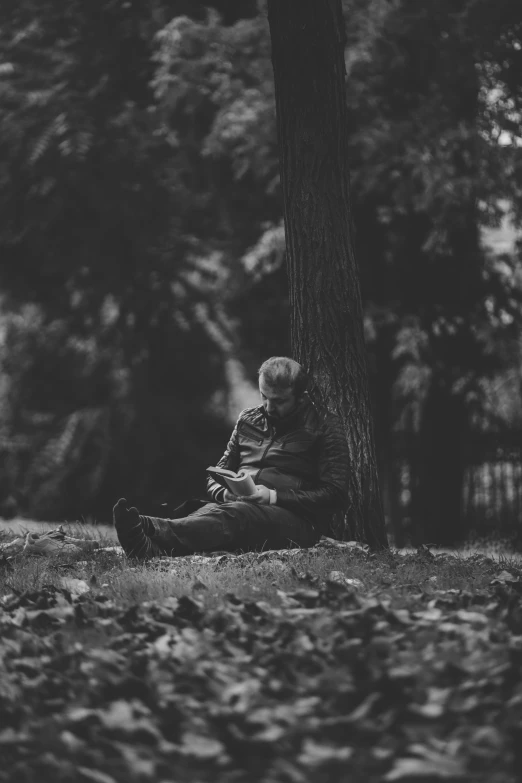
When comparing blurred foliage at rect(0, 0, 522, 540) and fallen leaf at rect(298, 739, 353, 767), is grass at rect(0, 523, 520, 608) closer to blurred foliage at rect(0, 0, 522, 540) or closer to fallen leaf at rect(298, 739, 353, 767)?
fallen leaf at rect(298, 739, 353, 767)

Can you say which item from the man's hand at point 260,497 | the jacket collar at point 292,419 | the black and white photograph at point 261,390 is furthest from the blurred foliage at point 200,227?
the man's hand at point 260,497

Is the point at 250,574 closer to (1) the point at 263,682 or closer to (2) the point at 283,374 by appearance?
(2) the point at 283,374

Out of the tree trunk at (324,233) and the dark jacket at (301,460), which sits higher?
the tree trunk at (324,233)

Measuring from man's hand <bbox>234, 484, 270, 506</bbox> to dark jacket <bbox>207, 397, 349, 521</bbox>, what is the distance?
0.09 m

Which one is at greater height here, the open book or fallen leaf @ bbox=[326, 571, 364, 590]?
the open book

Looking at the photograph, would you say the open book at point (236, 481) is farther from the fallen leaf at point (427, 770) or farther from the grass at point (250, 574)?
the fallen leaf at point (427, 770)

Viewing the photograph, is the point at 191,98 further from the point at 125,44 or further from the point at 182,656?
the point at 182,656

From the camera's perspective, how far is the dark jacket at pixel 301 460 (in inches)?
245

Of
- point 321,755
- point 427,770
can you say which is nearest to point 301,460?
point 321,755

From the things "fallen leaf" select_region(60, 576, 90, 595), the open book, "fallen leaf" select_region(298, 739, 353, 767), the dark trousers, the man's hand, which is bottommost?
"fallen leaf" select_region(298, 739, 353, 767)

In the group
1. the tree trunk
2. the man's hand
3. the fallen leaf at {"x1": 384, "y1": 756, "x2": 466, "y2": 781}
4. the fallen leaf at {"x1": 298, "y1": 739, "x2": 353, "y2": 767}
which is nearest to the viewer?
the fallen leaf at {"x1": 384, "y1": 756, "x2": 466, "y2": 781}

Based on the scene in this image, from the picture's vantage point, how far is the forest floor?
9.22 ft

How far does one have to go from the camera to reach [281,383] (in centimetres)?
621

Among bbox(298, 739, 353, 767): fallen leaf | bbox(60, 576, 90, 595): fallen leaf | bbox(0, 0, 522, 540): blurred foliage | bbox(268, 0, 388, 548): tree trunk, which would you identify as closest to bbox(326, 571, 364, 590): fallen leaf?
bbox(60, 576, 90, 595): fallen leaf
